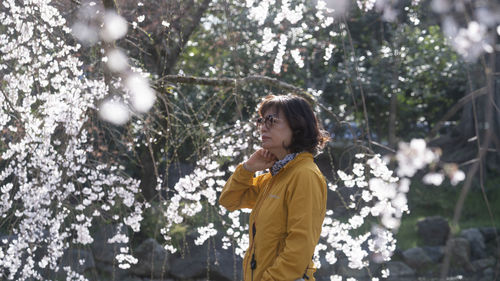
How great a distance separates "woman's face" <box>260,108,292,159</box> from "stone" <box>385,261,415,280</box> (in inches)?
220

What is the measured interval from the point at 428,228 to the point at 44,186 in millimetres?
5934

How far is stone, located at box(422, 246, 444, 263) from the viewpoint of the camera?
290 inches

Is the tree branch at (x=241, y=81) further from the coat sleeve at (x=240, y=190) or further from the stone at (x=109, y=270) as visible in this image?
the stone at (x=109, y=270)

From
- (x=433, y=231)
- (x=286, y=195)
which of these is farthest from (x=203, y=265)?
(x=286, y=195)

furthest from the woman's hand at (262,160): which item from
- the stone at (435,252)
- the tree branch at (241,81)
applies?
the stone at (435,252)

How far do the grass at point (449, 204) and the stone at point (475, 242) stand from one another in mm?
429

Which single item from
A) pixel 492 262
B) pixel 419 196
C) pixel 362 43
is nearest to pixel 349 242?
pixel 492 262

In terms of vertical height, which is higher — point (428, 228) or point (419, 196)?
point (419, 196)

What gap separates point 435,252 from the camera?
24.5 feet

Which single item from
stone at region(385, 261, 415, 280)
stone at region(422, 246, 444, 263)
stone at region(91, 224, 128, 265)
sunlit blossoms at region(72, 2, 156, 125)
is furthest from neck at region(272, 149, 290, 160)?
stone at region(422, 246, 444, 263)

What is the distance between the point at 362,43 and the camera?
10172 millimetres

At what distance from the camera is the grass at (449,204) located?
8727mm

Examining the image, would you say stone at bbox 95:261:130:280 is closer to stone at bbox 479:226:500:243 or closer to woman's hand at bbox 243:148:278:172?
woman's hand at bbox 243:148:278:172

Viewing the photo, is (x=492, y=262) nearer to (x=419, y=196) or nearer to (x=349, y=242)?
(x=419, y=196)
